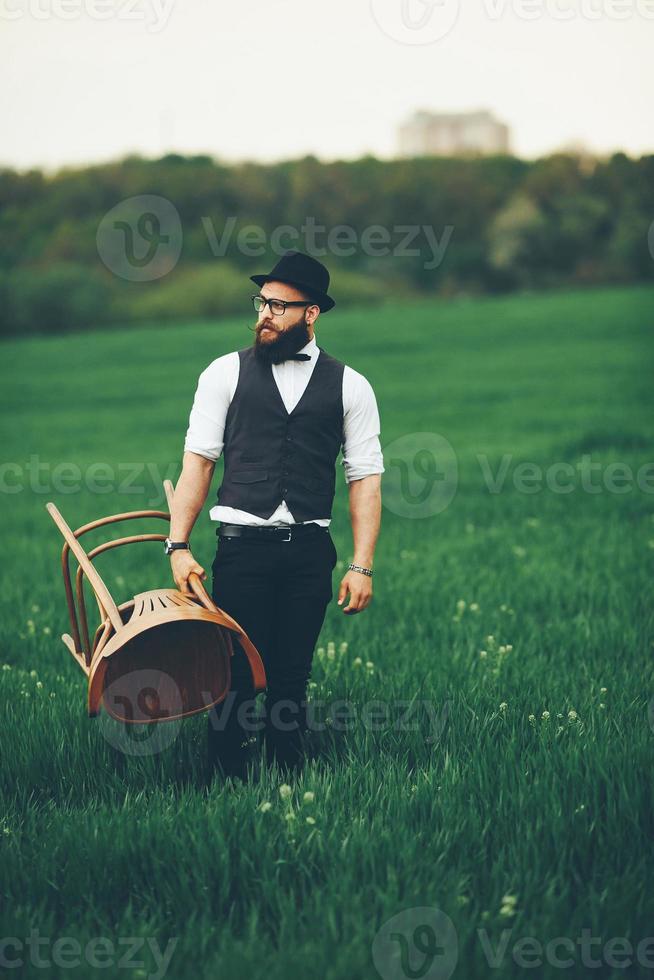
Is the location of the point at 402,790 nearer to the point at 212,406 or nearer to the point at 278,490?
the point at 278,490

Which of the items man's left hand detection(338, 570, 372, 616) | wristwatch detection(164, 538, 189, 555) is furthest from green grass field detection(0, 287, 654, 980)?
wristwatch detection(164, 538, 189, 555)

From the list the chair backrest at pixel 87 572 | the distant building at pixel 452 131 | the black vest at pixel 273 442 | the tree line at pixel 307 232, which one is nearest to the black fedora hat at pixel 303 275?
the black vest at pixel 273 442

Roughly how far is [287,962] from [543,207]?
48.2m

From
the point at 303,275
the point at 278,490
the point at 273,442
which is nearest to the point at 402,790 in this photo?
the point at 278,490

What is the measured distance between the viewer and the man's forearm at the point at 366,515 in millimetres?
4195

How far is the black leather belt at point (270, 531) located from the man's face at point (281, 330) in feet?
2.46

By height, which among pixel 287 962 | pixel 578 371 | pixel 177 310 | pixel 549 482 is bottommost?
pixel 287 962

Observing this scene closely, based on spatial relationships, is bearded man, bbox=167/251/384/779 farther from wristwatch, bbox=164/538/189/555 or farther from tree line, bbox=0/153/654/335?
tree line, bbox=0/153/654/335

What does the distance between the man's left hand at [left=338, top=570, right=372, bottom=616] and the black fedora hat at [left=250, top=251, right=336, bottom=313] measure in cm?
127

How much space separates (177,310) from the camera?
2089 inches

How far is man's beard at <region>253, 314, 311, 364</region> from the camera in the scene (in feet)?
12.9

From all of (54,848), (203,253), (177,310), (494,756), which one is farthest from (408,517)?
(203,253)

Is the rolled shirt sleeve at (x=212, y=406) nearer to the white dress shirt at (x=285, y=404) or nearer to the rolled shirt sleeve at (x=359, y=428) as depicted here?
the white dress shirt at (x=285, y=404)

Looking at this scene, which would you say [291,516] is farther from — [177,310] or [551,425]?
[177,310]
